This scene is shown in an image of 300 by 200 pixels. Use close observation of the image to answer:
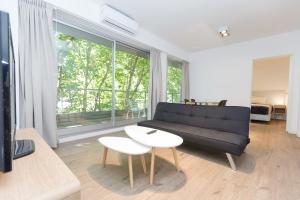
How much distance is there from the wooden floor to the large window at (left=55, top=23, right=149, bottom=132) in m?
0.88

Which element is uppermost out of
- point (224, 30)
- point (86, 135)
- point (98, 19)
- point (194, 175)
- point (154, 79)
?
point (224, 30)

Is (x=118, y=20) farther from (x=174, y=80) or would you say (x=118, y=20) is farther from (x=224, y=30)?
(x=174, y=80)

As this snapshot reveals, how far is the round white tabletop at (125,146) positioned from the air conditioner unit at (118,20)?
226 cm

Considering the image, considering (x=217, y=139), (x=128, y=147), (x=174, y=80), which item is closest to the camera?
(x=128, y=147)

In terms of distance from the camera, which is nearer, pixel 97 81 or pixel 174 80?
pixel 97 81

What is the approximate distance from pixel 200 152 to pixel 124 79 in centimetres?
251

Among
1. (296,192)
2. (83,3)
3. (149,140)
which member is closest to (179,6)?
(83,3)

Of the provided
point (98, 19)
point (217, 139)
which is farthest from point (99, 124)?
point (217, 139)

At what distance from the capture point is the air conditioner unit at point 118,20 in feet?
9.38

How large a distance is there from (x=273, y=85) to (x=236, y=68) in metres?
3.17

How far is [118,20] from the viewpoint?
3020 mm

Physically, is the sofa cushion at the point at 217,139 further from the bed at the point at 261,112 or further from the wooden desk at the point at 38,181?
the bed at the point at 261,112

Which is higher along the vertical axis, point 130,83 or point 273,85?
point 273,85

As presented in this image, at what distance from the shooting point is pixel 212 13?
313 cm
